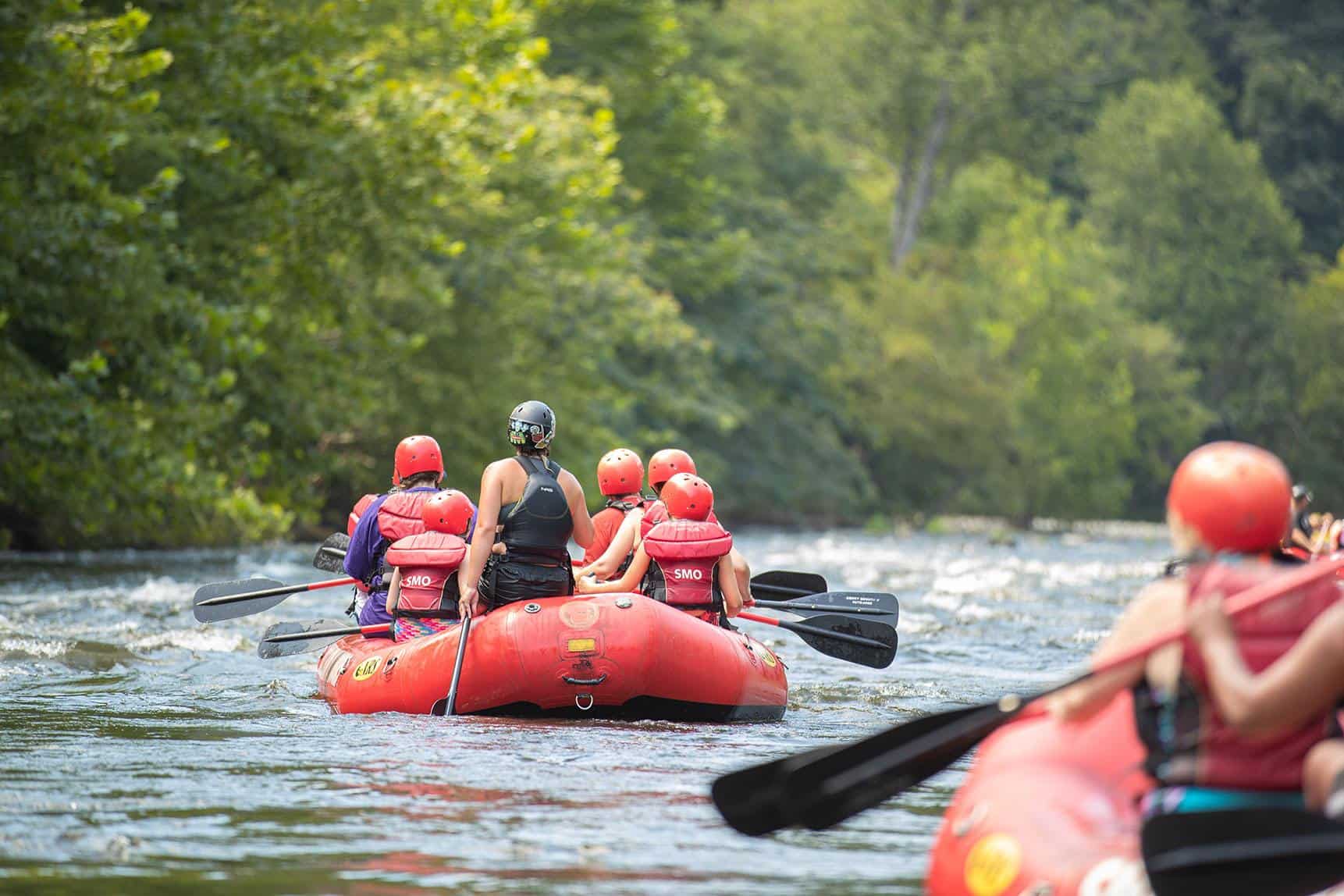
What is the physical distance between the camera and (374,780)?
7.64 metres

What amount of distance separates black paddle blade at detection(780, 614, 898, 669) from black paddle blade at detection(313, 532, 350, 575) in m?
2.84

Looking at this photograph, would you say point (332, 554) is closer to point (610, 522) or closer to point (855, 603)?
point (610, 522)

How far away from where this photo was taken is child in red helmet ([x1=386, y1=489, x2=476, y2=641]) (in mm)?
10484

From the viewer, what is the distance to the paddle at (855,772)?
17.7 ft

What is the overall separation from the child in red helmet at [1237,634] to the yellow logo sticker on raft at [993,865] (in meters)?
0.40

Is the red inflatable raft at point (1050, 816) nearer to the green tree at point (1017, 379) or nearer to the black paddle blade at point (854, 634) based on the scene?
the black paddle blade at point (854, 634)

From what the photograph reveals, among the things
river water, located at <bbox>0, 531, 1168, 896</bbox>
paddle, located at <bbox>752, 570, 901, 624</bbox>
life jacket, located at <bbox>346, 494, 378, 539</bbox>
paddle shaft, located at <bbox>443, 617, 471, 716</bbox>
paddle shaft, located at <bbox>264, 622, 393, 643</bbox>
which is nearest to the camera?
river water, located at <bbox>0, 531, 1168, 896</bbox>

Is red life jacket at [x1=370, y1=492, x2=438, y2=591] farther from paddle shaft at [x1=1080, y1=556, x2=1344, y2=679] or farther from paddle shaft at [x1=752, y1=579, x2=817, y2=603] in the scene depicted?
paddle shaft at [x1=1080, y1=556, x2=1344, y2=679]

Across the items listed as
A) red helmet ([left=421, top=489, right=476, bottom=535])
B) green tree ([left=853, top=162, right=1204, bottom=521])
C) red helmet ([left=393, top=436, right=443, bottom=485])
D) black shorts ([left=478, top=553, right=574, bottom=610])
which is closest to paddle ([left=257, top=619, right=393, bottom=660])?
red helmet ([left=393, top=436, right=443, bottom=485])

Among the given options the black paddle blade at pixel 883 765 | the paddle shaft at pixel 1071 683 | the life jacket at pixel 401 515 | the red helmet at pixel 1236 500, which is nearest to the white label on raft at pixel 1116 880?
the paddle shaft at pixel 1071 683

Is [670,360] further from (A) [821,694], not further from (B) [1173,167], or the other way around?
(A) [821,694]

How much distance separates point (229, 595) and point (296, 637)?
0.82 metres

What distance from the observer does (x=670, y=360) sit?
A: 1612 inches

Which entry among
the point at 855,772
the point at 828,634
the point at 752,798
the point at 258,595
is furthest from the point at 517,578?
the point at 855,772
